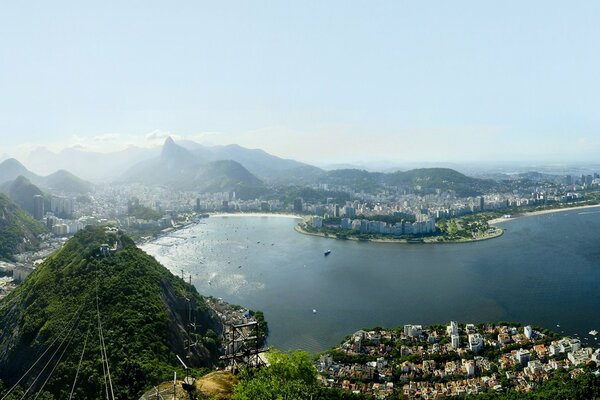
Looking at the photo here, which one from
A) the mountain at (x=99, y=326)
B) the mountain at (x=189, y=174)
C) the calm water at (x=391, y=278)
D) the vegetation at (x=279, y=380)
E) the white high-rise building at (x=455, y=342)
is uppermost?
the mountain at (x=189, y=174)

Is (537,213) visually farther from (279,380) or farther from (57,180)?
(57,180)

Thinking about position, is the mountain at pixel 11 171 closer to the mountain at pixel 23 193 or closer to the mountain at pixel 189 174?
the mountain at pixel 189 174

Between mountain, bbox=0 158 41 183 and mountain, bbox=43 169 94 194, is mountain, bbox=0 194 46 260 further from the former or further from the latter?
mountain, bbox=0 158 41 183

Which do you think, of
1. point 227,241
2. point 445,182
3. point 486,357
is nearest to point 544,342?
point 486,357

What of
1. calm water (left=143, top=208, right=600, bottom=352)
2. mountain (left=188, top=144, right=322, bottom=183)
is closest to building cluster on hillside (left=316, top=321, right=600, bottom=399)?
calm water (left=143, top=208, right=600, bottom=352)

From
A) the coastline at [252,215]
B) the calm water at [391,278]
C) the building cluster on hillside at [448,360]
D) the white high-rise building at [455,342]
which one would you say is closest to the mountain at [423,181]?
the coastline at [252,215]

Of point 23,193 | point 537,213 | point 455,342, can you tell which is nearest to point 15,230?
point 23,193
